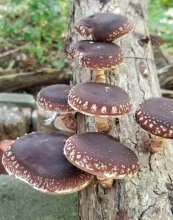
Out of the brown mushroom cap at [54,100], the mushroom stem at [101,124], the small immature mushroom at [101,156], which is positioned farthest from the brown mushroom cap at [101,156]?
the brown mushroom cap at [54,100]

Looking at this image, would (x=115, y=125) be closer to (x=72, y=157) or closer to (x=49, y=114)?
(x=72, y=157)

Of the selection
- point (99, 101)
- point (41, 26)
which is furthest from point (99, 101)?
point (41, 26)

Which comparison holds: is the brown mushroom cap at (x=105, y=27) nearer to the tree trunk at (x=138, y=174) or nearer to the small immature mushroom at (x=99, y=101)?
the tree trunk at (x=138, y=174)

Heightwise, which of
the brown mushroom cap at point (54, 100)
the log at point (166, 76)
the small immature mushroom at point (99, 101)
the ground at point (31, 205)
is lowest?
the ground at point (31, 205)

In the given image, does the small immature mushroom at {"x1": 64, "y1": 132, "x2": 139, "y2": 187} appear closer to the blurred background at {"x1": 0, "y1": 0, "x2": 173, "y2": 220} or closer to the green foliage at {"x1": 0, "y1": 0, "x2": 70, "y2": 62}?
the blurred background at {"x1": 0, "y1": 0, "x2": 173, "y2": 220}

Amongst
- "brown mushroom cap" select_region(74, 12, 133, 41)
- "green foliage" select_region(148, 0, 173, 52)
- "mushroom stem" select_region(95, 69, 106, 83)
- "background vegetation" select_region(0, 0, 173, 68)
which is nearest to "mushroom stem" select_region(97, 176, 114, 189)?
"mushroom stem" select_region(95, 69, 106, 83)

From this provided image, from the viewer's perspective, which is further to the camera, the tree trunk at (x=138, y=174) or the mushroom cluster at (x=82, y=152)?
the tree trunk at (x=138, y=174)
